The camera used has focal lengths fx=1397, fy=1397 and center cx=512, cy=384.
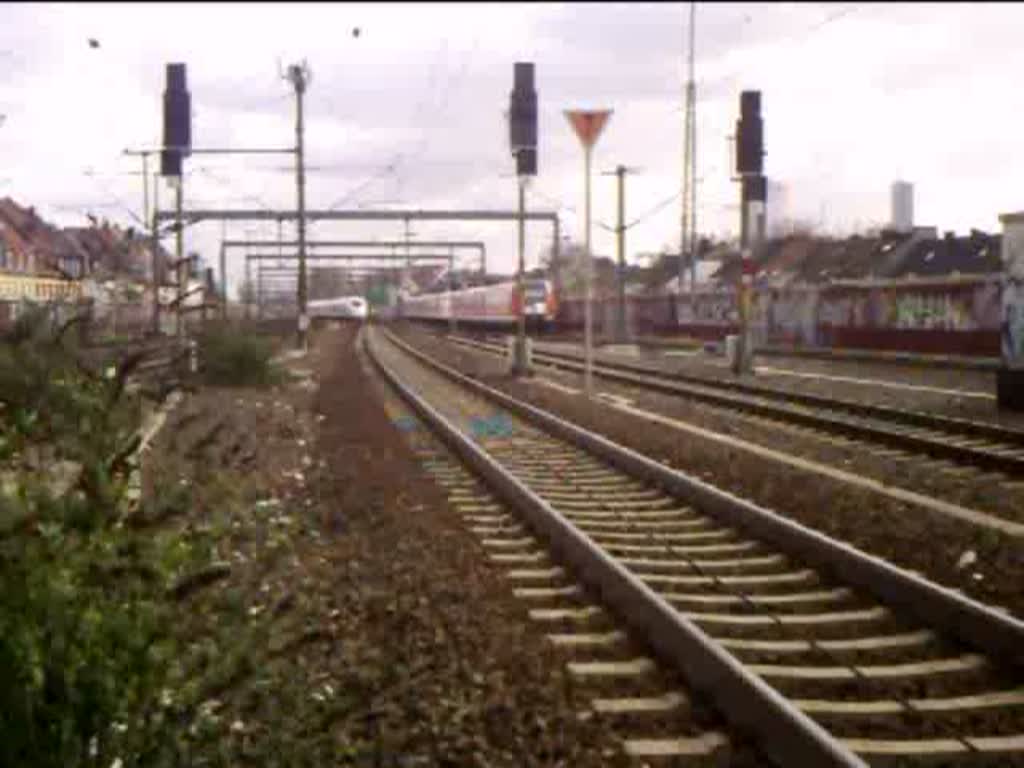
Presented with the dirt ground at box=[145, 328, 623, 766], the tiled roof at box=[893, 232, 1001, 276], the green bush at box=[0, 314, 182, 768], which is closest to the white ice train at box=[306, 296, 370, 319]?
the tiled roof at box=[893, 232, 1001, 276]

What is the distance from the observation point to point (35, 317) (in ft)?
18.9

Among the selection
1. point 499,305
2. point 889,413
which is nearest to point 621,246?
point 499,305

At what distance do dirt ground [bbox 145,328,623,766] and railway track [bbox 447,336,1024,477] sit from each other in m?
6.20

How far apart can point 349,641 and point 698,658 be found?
6.29 ft

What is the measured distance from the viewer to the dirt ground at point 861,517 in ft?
28.9

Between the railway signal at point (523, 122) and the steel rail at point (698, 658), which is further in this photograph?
the railway signal at point (523, 122)

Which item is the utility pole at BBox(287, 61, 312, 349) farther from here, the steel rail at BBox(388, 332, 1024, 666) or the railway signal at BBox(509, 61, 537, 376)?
the steel rail at BBox(388, 332, 1024, 666)

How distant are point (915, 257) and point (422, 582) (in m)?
73.2

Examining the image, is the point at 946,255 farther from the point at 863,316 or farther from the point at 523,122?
the point at 523,122

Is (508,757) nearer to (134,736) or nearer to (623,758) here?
(623,758)

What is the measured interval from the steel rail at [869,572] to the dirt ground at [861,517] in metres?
0.38

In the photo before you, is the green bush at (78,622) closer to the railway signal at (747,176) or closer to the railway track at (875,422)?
the railway track at (875,422)

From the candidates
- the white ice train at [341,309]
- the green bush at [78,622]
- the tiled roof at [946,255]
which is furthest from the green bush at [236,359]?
the white ice train at [341,309]

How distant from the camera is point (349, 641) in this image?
23.8ft
